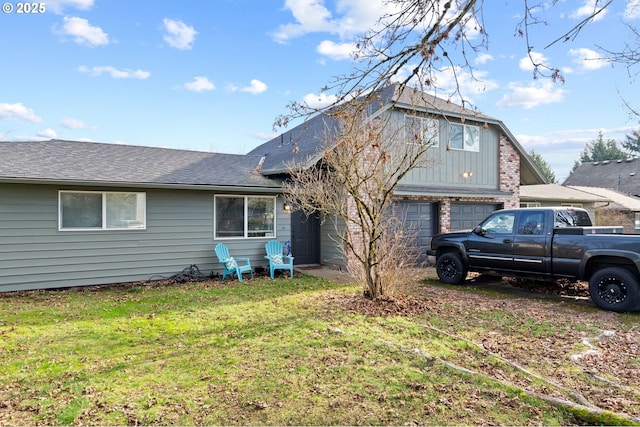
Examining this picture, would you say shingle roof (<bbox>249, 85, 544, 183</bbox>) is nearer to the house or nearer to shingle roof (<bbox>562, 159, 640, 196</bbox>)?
the house

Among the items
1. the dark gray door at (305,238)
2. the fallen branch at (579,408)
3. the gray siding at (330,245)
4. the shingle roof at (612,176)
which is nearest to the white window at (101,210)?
the dark gray door at (305,238)

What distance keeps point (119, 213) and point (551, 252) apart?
961 centimetres

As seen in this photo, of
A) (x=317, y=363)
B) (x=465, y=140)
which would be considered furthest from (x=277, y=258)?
(x=465, y=140)

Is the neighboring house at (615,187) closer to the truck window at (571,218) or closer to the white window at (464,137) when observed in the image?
the white window at (464,137)

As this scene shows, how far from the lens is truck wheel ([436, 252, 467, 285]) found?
374 inches

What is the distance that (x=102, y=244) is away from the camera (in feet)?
30.7

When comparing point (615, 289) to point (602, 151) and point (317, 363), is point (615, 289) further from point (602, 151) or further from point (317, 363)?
point (602, 151)

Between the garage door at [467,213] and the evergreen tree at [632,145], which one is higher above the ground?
the evergreen tree at [632,145]

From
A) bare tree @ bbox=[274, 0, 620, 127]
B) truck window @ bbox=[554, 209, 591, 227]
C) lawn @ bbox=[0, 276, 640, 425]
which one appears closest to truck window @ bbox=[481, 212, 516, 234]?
truck window @ bbox=[554, 209, 591, 227]

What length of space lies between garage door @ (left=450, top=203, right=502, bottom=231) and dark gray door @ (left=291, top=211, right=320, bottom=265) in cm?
464

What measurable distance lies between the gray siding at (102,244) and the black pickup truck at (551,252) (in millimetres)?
5351

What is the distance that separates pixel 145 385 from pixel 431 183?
10.9 metres

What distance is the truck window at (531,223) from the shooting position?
8.12 m

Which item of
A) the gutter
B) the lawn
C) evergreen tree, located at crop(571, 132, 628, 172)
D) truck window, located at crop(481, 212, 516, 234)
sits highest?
evergreen tree, located at crop(571, 132, 628, 172)
